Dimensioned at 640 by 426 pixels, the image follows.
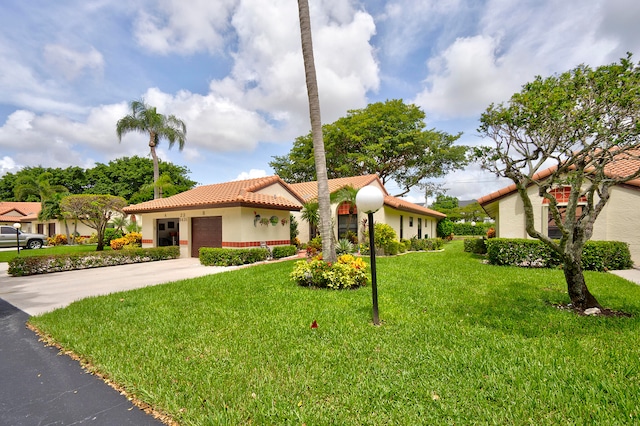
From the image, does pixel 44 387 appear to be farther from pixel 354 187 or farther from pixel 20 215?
pixel 20 215

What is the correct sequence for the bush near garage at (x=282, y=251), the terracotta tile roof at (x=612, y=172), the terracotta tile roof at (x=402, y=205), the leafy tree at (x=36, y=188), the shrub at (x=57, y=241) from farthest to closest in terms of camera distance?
1. the leafy tree at (x=36, y=188)
2. the shrub at (x=57, y=241)
3. the terracotta tile roof at (x=402, y=205)
4. the bush near garage at (x=282, y=251)
5. the terracotta tile roof at (x=612, y=172)

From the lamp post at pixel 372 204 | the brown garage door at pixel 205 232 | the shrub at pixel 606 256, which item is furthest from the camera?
the brown garage door at pixel 205 232

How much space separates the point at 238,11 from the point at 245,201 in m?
7.59

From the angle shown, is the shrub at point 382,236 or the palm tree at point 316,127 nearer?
the palm tree at point 316,127

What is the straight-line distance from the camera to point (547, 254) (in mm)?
11117

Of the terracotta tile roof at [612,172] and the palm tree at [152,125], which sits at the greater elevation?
the palm tree at [152,125]

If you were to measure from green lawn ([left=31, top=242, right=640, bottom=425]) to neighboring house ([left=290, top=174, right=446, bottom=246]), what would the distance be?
11766 mm

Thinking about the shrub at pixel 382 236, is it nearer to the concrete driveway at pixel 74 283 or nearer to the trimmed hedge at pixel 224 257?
the trimmed hedge at pixel 224 257

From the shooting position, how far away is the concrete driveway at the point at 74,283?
7379 mm

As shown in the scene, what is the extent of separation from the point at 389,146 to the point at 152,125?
23.7 meters

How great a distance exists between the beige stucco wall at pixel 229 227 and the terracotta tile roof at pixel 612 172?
11074 millimetres

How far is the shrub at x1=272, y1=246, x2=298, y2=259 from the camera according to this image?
15500mm

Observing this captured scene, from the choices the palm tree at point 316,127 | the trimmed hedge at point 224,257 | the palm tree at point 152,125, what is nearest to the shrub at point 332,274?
the palm tree at point 316,127

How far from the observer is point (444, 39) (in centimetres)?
1107
